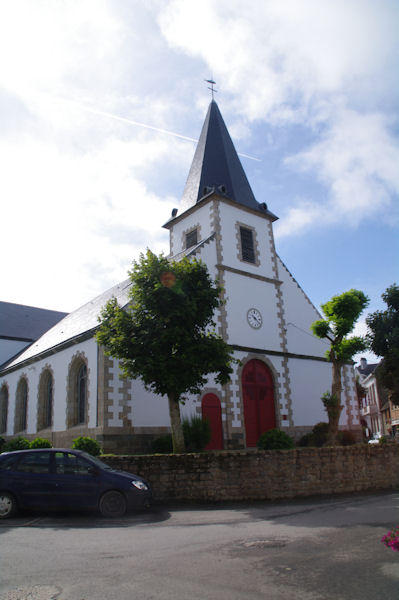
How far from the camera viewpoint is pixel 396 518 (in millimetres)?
8344

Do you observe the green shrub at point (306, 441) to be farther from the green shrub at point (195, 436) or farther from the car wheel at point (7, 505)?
the car wheel at point (7, 505)

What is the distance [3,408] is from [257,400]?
56.9ft

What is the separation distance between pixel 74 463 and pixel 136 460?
256 centimetres

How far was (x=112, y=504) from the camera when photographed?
9250mm

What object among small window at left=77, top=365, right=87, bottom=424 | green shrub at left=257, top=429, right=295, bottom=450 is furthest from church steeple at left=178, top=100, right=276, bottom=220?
green shrub at left=257, top=429, right=295, bottom=450

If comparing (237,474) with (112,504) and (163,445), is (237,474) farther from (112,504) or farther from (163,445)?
(163,445)

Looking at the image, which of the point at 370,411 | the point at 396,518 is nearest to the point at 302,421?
the point at 396,518

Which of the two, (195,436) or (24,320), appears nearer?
(195,436)

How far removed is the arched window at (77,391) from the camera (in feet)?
62.3

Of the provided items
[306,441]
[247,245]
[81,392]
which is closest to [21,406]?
[81,392]

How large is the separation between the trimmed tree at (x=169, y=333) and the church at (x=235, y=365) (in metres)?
3.03

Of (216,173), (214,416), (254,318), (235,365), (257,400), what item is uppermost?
(216,173)

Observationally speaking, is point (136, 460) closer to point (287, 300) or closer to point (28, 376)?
point (287, 300)

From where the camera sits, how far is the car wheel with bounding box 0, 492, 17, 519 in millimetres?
9061
